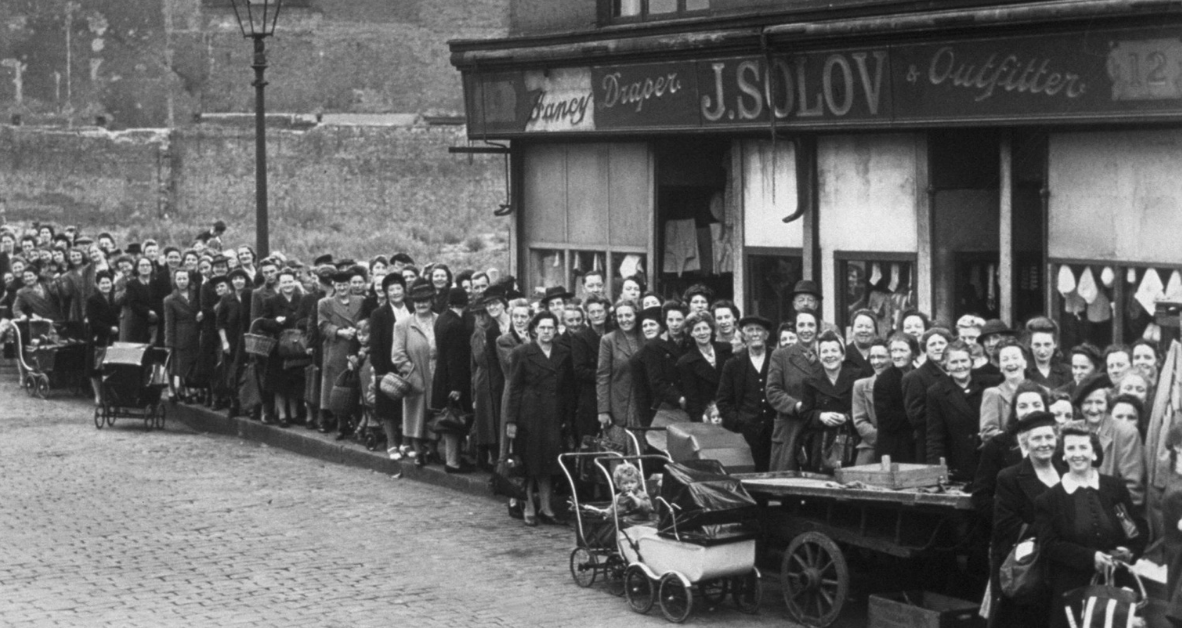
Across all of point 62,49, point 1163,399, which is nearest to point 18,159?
point 62,49

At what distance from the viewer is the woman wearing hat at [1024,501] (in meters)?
9.77

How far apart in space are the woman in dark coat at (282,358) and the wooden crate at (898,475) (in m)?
9.55

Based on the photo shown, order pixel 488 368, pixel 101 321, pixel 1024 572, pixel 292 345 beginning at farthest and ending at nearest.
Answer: pixel 101 321, pixel 292 345, pixel 488 368, pixel 1024 572

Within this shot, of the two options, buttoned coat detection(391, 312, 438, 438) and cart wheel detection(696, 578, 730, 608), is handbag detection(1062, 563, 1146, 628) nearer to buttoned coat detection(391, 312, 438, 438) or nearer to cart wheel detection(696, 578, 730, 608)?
cart wheel detection(696, 578, 730, 608)

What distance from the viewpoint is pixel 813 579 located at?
11.3 m

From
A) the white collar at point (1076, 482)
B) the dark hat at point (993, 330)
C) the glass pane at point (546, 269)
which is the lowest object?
the white collar at point (1076, 482)

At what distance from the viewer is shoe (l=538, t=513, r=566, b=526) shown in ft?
49.4

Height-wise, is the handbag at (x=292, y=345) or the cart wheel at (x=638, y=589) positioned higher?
the handbag at (x=292, y=345)

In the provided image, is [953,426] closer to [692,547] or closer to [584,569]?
[692,547]

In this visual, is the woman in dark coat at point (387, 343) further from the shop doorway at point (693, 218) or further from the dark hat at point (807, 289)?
the dark hat at point (807, 289)

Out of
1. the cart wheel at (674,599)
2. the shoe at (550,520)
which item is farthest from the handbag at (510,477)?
the cart wheel at (674,599)

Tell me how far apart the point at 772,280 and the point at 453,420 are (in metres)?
3.59

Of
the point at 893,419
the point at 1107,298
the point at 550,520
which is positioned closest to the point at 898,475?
the point at 893,419

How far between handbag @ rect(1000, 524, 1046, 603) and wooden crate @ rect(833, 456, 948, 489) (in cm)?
117
